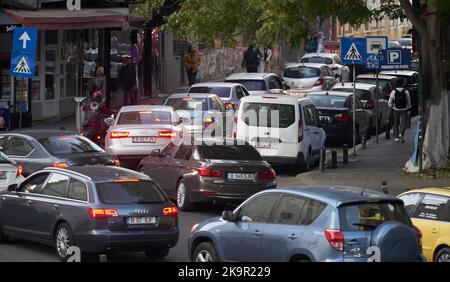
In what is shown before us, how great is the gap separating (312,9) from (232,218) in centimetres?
1110

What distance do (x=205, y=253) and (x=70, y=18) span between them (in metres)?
20.2

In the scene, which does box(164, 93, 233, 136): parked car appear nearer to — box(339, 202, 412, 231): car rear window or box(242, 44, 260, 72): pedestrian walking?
box(339, 202, 412, 231): car rear window

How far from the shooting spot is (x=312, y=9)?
23531 mm

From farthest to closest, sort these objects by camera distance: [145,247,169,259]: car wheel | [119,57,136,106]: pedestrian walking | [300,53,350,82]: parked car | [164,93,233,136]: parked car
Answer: [300,53,350,82]: parked car, [119,57,136,106]: pedestrian walking, [164,93,233,136]: parked car, [145,247,169,259]: car wheel

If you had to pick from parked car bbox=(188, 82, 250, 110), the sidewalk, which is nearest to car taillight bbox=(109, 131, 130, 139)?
the sidewalk

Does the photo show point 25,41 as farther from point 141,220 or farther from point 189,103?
point 141,220

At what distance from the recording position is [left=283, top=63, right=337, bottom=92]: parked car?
44.2 metres

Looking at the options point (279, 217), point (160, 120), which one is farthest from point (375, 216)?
point (160, 120)

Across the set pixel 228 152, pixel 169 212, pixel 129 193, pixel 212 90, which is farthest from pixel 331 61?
pixel 129 193

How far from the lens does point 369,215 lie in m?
12.1

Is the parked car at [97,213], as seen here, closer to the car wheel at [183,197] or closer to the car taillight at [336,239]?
the car taillight at [336,239]

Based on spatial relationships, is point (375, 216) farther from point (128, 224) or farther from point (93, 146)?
point (93, 146)

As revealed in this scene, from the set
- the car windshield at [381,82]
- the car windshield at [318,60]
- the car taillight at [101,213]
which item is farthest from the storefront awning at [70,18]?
the car windshield at [318,60]

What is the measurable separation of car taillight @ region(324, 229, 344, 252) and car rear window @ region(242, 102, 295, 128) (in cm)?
1351
